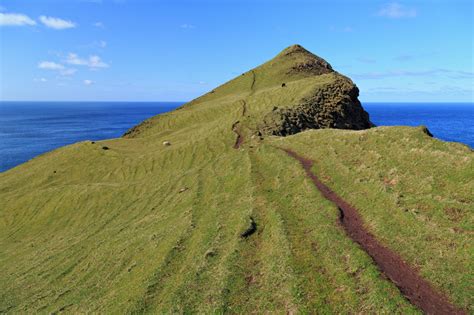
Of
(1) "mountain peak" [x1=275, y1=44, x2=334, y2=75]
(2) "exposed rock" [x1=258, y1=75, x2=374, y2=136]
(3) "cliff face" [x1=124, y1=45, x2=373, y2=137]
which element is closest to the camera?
(2) "exposed rock" [x1=258, y1=75, x2=374, y2=136]

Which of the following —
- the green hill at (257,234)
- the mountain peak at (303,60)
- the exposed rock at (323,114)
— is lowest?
the green hill at (257,234)

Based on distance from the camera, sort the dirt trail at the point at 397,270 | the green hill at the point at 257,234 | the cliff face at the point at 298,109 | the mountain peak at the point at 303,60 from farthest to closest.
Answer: the mountain peak at the point at 303,60 < the cliff face at the point at 298,109 < the green hill at the point at 257,234 < the dirt trail at the point at 397,270

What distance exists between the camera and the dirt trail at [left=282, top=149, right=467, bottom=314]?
588 inches

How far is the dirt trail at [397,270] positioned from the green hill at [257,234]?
0.34 metres

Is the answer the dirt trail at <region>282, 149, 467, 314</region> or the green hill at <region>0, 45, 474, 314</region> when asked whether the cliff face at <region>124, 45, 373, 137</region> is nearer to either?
the green hill at <region>0, 45, 474, 314</region>

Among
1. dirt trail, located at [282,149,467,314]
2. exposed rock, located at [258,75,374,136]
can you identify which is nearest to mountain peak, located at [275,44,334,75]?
exposed rock, located at [258,75,374,136]

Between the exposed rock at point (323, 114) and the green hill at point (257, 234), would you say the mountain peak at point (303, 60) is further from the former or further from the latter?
the green hill at point (257, 234)

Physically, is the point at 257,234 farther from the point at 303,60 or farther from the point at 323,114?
the point at 303,60

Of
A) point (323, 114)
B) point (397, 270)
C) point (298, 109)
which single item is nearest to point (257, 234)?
point (397, 270)

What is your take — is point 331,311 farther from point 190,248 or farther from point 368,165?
point 368,165

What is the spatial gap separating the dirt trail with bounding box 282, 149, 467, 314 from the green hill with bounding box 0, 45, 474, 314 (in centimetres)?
34

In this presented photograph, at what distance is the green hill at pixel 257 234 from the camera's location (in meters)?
17.2

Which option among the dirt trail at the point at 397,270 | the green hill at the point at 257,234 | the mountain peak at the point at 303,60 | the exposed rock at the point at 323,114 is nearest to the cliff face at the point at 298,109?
the exposed rock at the point at 323,114

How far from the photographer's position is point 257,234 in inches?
934
